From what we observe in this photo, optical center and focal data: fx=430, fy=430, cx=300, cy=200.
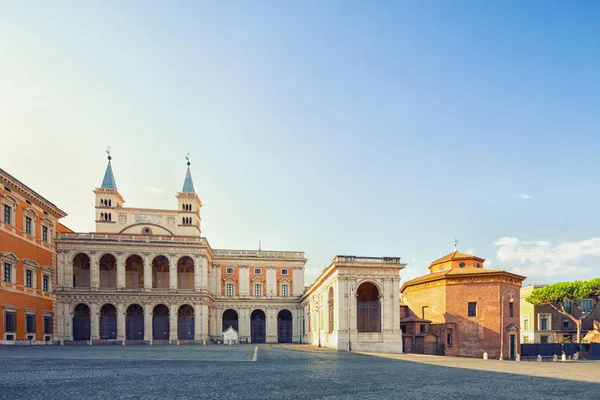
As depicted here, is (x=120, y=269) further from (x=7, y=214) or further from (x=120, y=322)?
(x=7, y=214)

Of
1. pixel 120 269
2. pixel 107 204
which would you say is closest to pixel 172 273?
pixel 120 269

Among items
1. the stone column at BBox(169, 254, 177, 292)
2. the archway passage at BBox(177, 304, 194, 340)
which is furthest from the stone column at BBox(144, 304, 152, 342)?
the archway passage at BBox(177, 304, 194, 340)

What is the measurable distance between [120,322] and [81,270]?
394 inches

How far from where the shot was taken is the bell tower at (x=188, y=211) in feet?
200

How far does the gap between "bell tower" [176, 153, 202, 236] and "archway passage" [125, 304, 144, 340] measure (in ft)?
41.3

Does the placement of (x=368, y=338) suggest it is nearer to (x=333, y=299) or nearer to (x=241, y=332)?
(x=333, y=299)

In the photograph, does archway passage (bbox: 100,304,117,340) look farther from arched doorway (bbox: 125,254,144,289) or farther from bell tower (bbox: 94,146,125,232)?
bell tower (bbox: 94,146,125,232)

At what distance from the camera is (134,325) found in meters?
53.0

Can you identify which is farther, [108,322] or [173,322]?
[173,322]

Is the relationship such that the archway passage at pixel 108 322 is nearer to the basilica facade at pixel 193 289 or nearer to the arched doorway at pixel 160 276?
the basilica facade at pixel 193 289

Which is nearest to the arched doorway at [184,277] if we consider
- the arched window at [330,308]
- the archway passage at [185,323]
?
the archway passage at [185,323]

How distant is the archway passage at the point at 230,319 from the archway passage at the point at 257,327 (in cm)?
237

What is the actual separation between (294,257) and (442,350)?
27.4m

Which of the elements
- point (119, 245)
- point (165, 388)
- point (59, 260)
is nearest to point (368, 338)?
point (165, 388)
